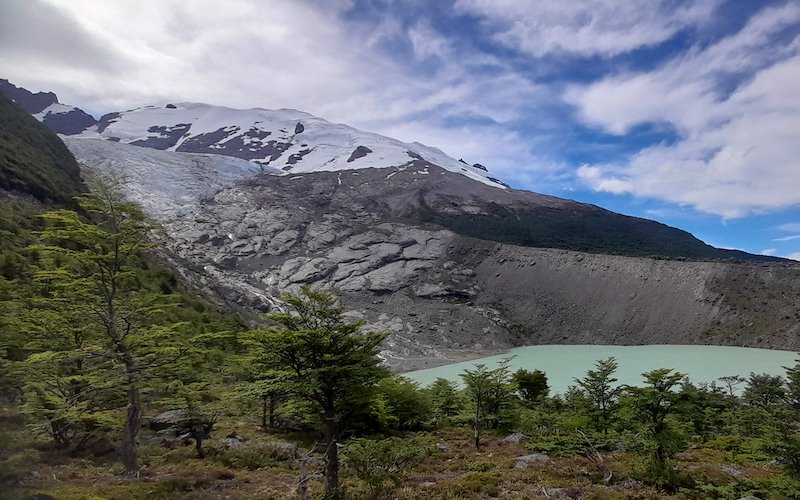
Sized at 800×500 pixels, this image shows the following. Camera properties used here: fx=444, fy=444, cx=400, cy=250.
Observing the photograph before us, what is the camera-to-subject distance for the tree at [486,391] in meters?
21.2

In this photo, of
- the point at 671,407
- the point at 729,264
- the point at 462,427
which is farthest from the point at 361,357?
the point at 729,264

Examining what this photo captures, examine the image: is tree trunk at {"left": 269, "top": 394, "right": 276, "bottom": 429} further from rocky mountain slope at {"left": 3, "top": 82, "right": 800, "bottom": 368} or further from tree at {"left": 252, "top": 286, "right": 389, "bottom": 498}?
rocky mountain slope at {"left": 3, "top": 82, "right": 800, "bottom": 368}

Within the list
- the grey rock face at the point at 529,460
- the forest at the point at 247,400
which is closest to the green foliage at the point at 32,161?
the forest at the point at 247,400

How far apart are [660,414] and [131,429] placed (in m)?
14.4

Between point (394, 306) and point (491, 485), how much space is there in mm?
69741

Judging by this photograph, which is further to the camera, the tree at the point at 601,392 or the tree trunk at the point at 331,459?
the tree at the point at 601,392

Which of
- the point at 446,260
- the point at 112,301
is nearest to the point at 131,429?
the point at 112,301

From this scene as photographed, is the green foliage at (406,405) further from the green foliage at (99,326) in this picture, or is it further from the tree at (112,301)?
the tree at (112,301)

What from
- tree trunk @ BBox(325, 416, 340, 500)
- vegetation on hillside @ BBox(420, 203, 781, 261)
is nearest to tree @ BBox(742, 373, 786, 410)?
tree trunk @ BBox(325, 416, 340, 500)

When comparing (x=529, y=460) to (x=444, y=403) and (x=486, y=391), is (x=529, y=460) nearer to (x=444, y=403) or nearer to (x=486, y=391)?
(x=486, y=391)

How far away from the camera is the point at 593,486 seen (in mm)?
12812

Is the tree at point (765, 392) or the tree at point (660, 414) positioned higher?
the tree at point (660, 414)

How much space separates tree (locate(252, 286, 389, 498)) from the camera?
33.9 feet

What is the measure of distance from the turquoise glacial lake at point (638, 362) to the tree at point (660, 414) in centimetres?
2822
